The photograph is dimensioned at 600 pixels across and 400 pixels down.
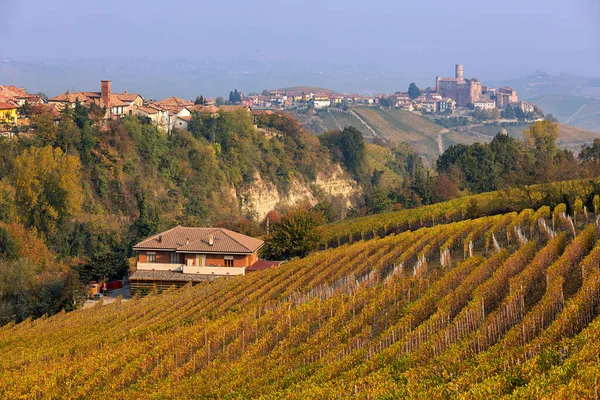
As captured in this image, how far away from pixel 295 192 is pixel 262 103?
79768mm

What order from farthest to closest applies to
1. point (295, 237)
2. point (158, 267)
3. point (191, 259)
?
point (295, 237)
point (158, 267)
point (191, 259)

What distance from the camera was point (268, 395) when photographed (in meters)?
13.5

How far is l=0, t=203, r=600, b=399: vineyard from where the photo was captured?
12.9m

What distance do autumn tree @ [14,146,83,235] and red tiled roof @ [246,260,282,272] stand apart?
1467cm

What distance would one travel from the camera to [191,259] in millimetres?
34500

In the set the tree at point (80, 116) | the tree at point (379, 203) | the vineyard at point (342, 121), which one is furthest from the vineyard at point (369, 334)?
the vineyard at point (342, 121)

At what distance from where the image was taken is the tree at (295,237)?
35.8 meters

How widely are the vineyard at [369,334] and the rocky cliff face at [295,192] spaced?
3677 centimetres

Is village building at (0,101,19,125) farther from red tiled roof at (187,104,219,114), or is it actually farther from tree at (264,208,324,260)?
tree at (264,208,324,260)

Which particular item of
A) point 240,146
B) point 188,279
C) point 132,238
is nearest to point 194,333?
point 188,279

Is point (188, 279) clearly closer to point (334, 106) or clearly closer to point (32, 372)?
point (32, 372)

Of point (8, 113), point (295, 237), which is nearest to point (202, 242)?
Result: point (295, 237)

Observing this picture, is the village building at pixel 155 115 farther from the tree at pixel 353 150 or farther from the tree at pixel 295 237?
the tree at pixel 295 237

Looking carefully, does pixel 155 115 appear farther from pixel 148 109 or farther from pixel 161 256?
pixel 161 256
